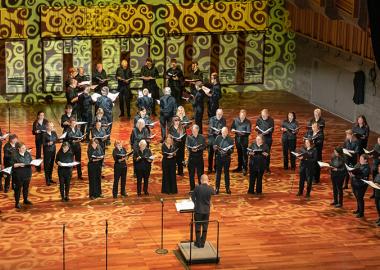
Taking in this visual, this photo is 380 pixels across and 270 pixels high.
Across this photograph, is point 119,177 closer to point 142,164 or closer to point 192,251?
point 142,164

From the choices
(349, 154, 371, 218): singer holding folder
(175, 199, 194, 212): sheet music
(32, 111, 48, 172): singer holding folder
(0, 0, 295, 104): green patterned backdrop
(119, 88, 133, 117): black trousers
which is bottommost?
(175, 199, 194, 212): sheet music

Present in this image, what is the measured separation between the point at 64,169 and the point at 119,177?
1.26 m

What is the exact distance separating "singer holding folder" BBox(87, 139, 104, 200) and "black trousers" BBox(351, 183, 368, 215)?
5439 mm

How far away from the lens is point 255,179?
19922 mm

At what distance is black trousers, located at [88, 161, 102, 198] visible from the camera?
19047 millimetres

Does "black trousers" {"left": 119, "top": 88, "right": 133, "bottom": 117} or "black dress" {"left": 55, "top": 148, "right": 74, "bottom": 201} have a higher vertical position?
"black trousers" {"left": 119, "top": 88, "right": 133, "bottom": 117}

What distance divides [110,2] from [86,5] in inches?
30.4

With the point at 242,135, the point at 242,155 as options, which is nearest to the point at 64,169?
the point at 242,135

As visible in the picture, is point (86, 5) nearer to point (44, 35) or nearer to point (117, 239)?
point (44, 35)

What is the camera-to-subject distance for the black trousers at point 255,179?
19.6 metres

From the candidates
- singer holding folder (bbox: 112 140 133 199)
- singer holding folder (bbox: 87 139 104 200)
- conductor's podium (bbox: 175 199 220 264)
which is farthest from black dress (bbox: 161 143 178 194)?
conductor's podium (bbox: 175 199 220 264)

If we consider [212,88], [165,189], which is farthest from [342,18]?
[165,189]

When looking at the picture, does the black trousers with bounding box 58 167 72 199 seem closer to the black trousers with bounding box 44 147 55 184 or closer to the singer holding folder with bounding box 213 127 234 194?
the black trousers with bounding box 44 147 55 184

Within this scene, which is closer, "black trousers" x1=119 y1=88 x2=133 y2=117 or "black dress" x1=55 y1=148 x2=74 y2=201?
"black dress" x1=55 y1=148 x2=74 y2=201
